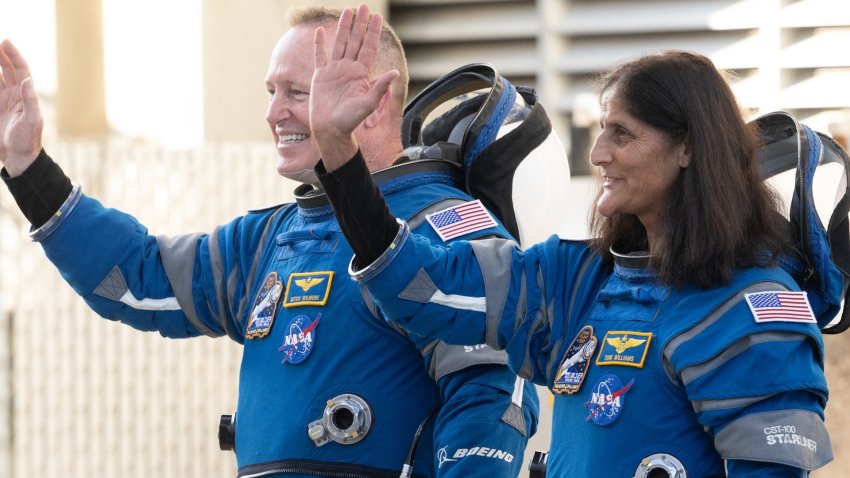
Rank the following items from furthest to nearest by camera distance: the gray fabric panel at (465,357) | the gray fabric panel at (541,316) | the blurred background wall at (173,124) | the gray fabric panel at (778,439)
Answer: the blurred background wall at (173,124) → the gray fabric panel at (465,357) → the gray fabric panel at (541,316) → the gray fabric panel at (778,439)

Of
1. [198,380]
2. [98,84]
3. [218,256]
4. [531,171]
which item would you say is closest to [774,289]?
[531,171]

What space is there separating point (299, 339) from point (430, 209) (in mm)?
373

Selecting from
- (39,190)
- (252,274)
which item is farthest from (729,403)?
(39,190)

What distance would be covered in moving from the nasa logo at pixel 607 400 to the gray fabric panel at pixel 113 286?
116cm

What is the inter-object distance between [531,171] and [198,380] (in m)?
3.23

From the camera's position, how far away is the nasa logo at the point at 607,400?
2305mm

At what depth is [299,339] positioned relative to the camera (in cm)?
276

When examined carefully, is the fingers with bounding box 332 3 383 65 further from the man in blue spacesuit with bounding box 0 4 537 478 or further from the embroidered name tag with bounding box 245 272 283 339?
the embroidered name tag with bounding box 245 272 283 339

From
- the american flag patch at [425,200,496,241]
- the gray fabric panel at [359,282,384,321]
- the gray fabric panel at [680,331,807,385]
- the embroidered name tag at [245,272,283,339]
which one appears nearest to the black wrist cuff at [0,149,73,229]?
the embroidered name tag at [245,272,283,339]

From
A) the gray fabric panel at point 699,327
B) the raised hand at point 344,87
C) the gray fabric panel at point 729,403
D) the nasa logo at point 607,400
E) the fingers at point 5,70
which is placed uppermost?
the raised hand at point 344,87

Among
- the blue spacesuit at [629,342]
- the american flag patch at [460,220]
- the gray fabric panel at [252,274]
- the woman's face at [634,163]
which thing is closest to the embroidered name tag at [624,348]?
the blue spacesuit at [629,342]

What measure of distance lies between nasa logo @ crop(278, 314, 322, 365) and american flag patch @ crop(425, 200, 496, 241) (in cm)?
30

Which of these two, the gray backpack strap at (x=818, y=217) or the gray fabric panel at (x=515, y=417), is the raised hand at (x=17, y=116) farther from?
the gray backpack strap at (x=818, y=217)

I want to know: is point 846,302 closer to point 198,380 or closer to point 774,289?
point 774,289
